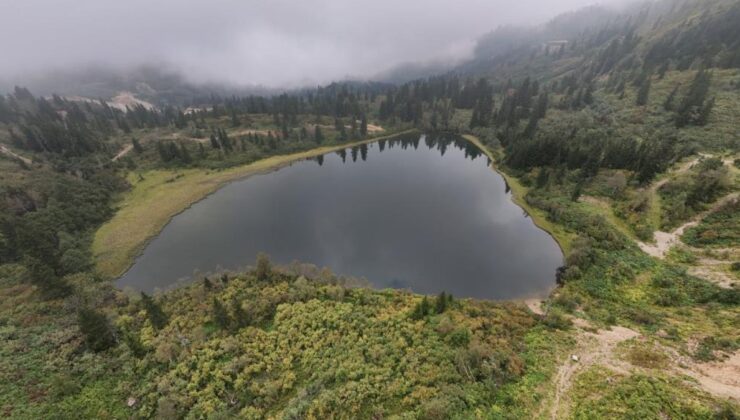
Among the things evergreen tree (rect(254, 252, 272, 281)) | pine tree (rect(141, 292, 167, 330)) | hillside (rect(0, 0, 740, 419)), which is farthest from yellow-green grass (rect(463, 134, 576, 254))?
pine tree (rect(141, 292, 167, 330))

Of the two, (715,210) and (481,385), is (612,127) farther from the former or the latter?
(481,385)

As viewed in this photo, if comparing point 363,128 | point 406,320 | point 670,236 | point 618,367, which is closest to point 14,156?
point 363,128

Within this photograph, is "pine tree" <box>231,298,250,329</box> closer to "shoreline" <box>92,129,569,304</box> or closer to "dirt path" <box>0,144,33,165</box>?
"shoreline" <box>92,129,569,304</box>

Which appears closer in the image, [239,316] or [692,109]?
[239,316]

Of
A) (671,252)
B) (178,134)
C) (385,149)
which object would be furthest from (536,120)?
(178,134)

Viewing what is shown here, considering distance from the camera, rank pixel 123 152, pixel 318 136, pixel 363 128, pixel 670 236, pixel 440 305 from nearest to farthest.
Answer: pixel 440 305, pixel 670 236, pixel 123 152, pixel 318 136, pixel 363 128

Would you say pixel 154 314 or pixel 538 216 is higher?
pixel 154 314

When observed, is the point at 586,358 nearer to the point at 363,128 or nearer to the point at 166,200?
the point at 166,200
